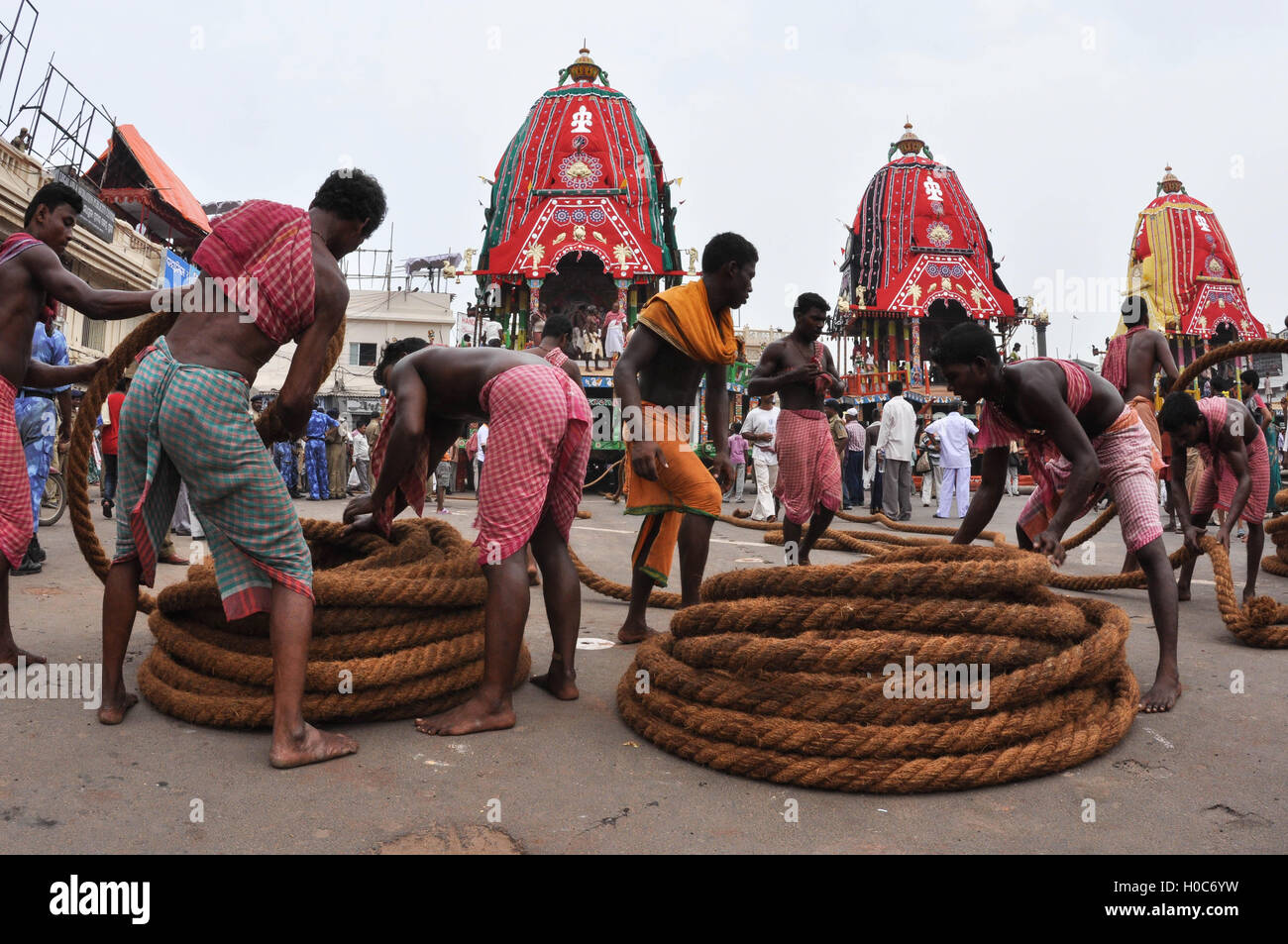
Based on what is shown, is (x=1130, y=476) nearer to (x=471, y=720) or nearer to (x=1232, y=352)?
(x=1232, y=352)

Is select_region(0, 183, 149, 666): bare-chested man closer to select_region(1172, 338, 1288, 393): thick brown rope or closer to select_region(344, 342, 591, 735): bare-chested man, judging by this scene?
select_region(344, 342, 591, 735): bare-chested man

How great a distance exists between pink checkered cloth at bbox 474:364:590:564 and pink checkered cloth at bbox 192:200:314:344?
671 mm

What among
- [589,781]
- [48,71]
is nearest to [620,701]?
[589,781]

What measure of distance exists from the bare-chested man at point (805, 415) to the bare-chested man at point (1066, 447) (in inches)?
69.3

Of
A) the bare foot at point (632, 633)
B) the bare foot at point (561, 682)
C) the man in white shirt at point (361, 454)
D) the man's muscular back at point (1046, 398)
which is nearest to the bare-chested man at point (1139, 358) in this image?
the man's muscular back at point (1046, 398)

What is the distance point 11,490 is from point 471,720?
2112 mm

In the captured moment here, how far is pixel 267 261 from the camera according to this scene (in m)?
2.54

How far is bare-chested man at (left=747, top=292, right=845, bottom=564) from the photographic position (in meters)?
5.48

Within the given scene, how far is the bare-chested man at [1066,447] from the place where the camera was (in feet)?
10.1

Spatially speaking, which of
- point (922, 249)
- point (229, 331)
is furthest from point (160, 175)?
point (229, 331)

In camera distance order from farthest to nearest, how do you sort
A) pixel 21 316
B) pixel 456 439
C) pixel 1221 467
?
pixel 1221 467 < pixel 456 439 < pixel 21 316

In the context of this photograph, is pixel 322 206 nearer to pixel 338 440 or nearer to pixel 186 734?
pixel 186 734

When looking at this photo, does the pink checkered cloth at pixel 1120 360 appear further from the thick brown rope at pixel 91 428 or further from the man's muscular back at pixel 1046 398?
the thick brown rope at pixel 91 428

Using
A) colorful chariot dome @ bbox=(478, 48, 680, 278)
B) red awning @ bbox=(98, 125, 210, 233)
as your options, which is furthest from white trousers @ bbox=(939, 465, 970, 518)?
red awning @ bbox=(98, 125, 210, 233)
